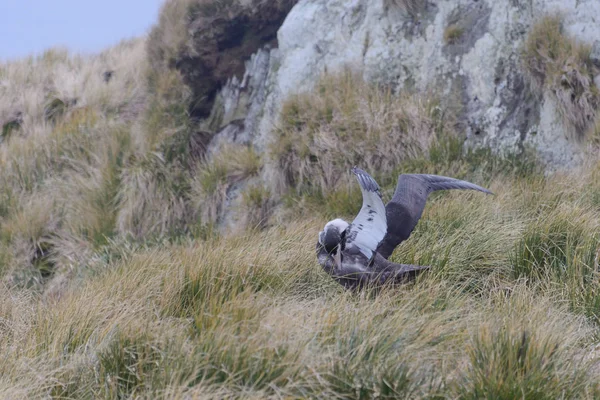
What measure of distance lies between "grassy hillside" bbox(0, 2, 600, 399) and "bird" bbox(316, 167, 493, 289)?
5.6 inches

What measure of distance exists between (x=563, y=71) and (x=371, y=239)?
3.41 metres

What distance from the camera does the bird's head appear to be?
13.4 feet

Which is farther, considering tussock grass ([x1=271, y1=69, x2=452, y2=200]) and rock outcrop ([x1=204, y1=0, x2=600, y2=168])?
tussock grass ([x1=271, y1=69, x2=452, y2=200])

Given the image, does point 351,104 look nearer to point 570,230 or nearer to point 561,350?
point 570,230

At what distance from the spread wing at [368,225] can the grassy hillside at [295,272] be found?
342 mm

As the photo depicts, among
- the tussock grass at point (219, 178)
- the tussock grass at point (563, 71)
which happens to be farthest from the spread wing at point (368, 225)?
the tussock grass at point (219, 178)

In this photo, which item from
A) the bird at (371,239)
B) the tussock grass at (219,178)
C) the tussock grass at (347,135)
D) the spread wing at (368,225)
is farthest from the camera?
the tussock grass at (219,178)

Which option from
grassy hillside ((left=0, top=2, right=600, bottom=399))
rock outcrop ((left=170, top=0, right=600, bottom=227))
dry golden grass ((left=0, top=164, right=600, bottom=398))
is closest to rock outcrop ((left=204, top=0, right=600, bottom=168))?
rock outcrop ((left=170, top=0, right=600, bottom=227))

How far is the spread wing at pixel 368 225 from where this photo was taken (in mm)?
4145

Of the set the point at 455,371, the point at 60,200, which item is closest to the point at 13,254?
the point at 60,200

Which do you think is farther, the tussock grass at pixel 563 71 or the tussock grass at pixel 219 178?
the tussock grass at pixel 219 178

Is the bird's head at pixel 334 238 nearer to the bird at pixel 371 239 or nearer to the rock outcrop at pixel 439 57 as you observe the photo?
the bird at pixel 371 239

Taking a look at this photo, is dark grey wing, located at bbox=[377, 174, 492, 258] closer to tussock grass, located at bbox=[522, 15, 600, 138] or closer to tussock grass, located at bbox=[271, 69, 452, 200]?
tussock grass, located at bbox=[271, 69, 452, 200]

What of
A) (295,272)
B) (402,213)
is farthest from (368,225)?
(295,272)
